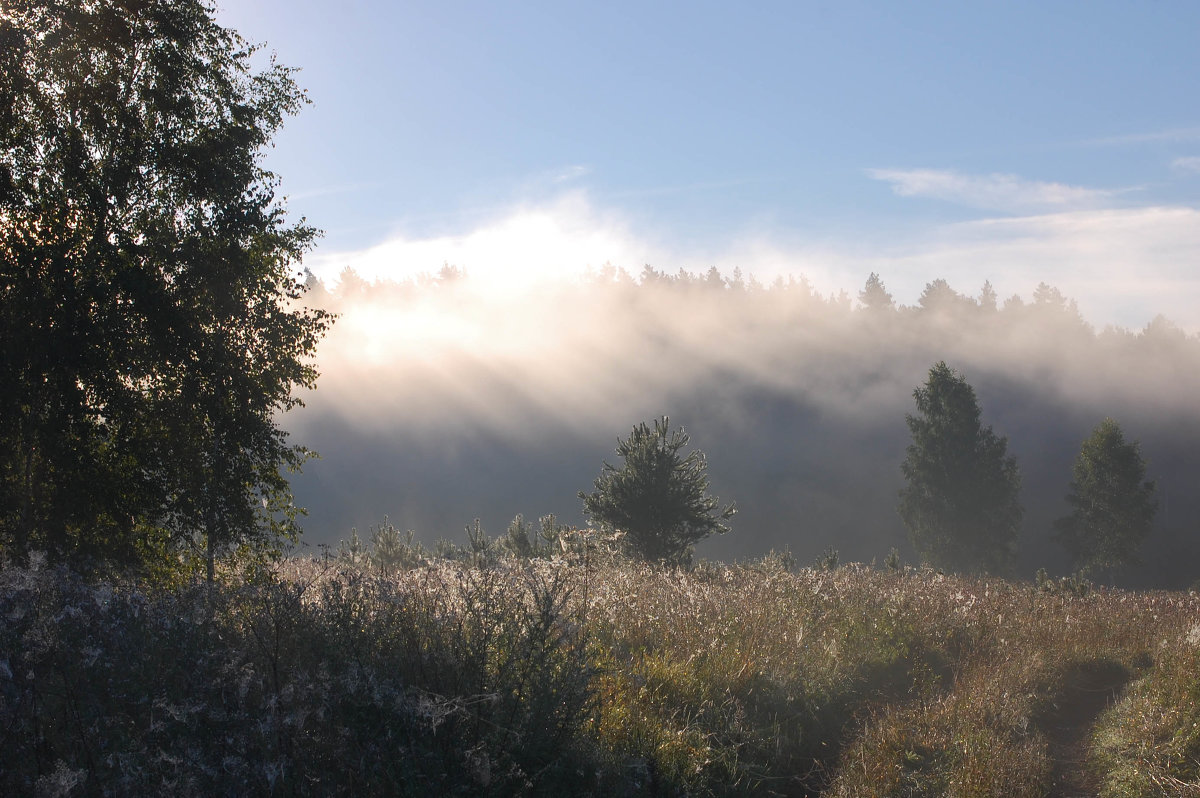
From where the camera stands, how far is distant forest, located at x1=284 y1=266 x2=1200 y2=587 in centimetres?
7019

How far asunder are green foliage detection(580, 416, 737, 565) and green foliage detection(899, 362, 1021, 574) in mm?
31770

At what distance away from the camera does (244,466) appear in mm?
9773

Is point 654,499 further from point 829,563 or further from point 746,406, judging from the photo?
point 746,406

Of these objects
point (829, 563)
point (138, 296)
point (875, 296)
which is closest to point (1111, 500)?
point (829, 563)

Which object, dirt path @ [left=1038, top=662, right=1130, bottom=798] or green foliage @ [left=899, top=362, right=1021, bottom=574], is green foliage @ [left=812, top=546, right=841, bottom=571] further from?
green foliage @ [left=899, top=362, right=1021, bottom=574]

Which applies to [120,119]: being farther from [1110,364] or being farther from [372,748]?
[1110,364]

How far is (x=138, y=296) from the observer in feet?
28.3

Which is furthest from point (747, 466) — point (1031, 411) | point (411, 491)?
point (411, 491)

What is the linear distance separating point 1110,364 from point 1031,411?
18.9 meters

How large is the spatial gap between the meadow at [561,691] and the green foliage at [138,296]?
1.48 meters

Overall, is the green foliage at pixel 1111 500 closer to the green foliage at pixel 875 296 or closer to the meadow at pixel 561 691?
the meadow at pixel 561 691

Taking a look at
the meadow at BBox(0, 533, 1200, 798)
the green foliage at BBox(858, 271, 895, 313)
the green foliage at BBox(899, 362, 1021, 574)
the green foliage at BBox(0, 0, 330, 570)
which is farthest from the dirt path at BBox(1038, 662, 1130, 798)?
the green foliage at BBox(858, 271, 895, 313)

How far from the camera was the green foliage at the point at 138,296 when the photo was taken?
321 inches

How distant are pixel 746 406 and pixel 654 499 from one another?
77.9 metres
